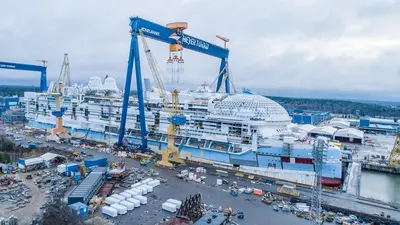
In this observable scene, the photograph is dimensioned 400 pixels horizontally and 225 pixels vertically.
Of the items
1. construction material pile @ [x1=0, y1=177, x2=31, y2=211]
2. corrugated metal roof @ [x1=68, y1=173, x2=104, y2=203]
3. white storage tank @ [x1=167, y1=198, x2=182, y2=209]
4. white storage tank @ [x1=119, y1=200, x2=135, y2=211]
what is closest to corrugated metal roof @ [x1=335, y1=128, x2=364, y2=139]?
white storage tank @ [x1=167, y1=198, x2=182, y2=209]

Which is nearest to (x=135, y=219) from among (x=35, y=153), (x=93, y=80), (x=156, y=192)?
(x=156, y=192)

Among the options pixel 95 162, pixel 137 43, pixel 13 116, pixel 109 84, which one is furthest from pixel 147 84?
pixel 13 116

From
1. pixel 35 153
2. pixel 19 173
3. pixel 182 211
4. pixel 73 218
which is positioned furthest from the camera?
pixel 35 153

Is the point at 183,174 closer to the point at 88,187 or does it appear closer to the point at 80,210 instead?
the point at 88,187

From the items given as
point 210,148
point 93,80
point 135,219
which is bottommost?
point 135,219

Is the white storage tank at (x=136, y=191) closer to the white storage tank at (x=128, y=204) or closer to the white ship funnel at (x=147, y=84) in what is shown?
the white storage tank at (x=128, y=204)

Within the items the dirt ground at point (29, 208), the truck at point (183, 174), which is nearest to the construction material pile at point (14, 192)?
the dirt ground at point (29, 208)

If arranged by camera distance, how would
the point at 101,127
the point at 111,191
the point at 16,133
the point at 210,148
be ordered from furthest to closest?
the point at 16,133
the point at 101,127
the point at 210,148
the point at 111,191

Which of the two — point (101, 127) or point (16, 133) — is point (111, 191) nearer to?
point (101, 127)
